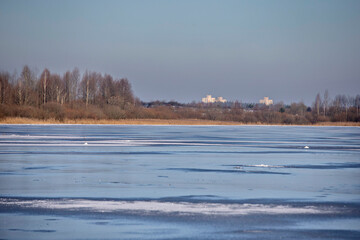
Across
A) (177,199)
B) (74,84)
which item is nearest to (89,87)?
(74,84)

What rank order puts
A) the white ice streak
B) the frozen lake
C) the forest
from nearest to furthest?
the frozen lake
the white ice streak
the forest

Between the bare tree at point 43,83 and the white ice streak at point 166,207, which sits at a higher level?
the bare tree at point 43,83

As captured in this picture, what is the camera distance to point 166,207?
8750 mm

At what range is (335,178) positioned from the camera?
13.1 metres

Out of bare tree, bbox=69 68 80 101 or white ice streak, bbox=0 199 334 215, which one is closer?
white ice streak, bbox=0 199 334 215

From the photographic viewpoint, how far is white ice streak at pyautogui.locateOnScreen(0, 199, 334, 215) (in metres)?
8.45

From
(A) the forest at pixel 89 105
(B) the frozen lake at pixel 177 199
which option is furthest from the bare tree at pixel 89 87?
(B) the frozen lake at pixel 177 199

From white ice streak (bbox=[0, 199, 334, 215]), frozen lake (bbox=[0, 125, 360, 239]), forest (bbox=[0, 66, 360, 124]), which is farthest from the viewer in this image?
forest (bbox=[0, 66, 360, 124])

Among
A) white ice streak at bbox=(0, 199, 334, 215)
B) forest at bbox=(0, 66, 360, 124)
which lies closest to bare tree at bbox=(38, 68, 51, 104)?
forest at bbox=(0, 66, 360, 124)

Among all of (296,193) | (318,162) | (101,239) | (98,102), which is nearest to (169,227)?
(101,239)

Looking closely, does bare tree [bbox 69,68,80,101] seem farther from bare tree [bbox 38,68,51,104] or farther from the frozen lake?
the frozen lake

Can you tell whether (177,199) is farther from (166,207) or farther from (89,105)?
(89,105)

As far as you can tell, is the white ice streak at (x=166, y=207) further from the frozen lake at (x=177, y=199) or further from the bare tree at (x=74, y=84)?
the bare tree at (x=74, y=84)

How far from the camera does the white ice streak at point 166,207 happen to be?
8445mm
